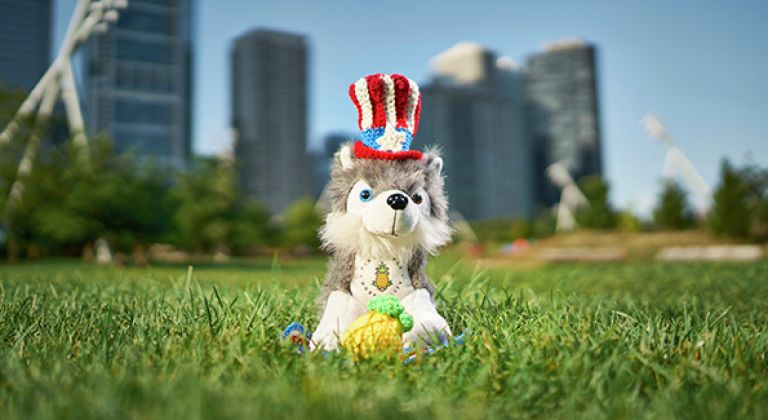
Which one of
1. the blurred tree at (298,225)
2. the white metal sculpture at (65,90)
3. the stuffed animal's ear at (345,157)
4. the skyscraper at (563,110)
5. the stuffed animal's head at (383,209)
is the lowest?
the blurred tree at (298,225)

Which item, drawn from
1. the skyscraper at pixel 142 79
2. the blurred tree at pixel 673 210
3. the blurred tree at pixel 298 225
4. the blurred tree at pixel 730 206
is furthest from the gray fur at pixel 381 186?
the skyscraper at pixel 142 79

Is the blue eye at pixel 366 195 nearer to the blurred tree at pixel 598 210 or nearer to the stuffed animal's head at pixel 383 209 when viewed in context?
the stuffed animal's head at pixel 383 209

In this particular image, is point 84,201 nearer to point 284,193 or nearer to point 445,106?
point 445,106

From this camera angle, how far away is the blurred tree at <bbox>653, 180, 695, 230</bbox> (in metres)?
25.3

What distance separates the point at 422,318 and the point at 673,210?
86.5ft

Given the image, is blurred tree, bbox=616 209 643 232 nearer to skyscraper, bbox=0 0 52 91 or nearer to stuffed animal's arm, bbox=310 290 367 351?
stuffed animal's arm, bbox=310 290 367 351

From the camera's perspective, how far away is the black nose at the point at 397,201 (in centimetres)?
233

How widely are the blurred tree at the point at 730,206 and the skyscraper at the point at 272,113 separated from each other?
11640cm

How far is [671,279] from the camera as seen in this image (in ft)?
21.9

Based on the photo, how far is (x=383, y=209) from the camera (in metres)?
2.34

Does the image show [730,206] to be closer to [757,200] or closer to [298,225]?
[757,200]

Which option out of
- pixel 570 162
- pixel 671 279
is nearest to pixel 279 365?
pixel 671 279

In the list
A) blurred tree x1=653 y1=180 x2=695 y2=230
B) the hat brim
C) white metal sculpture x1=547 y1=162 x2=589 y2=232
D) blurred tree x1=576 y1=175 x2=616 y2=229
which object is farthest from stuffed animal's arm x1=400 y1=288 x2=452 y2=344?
white metal sculpture x1=547 y1=162 x2=589 y2=232

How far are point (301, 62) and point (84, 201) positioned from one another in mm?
131163
